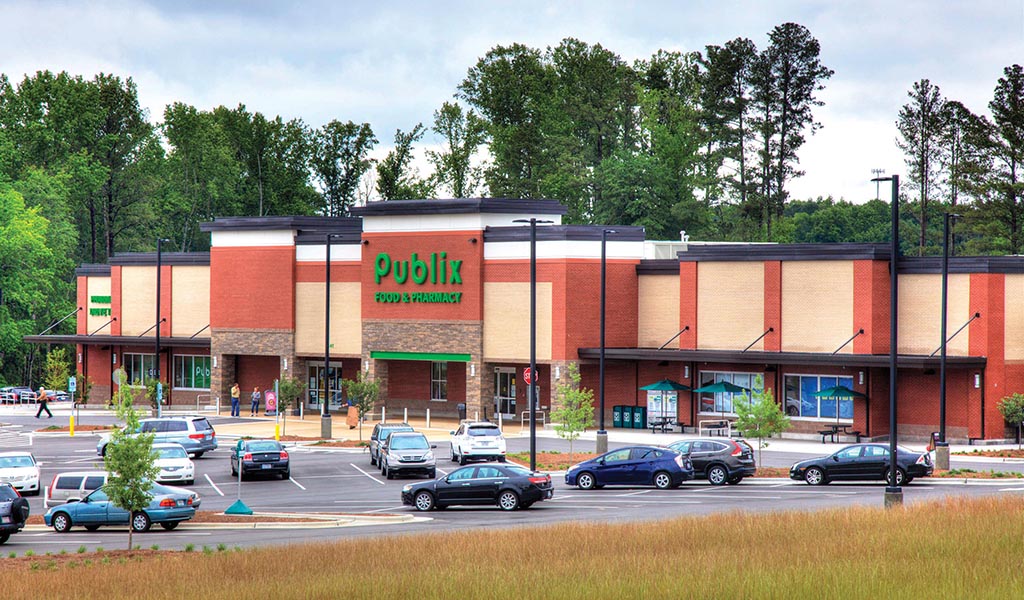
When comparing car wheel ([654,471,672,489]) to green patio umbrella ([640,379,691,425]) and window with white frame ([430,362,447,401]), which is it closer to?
green patio umbrella ([640,379,691,425])

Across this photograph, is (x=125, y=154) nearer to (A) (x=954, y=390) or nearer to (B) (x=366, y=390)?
(B) (x=366, y=390)

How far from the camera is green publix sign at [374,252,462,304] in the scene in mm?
64375

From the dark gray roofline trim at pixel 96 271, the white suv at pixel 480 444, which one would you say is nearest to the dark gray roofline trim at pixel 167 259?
the dark gray roofline trim at pixel 96 271

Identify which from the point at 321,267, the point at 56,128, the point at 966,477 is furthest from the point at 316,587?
the point at 56,128

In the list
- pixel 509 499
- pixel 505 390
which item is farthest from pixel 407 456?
pixel 505 390

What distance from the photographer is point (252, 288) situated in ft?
235

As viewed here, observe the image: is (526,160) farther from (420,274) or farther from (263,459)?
(263,459)

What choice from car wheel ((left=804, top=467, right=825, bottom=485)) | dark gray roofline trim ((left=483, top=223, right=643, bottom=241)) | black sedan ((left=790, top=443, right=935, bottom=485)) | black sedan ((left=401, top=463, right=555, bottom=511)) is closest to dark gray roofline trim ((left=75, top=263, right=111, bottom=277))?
dark gray roofline trim ((left=483, top=223, right=643, bottom=241))

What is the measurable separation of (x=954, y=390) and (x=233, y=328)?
39.4 meters

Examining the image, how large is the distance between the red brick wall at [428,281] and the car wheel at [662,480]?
24.8 metres

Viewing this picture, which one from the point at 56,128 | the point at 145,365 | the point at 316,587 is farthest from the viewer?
the point at 56,128

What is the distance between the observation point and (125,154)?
110m

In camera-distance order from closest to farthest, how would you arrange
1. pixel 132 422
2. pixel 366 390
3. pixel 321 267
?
pixel 132 422 → pixel 366 390 → pixel 321 267

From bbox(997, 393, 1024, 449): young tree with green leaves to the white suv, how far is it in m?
20.3
